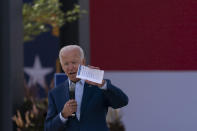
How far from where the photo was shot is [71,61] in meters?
3.88

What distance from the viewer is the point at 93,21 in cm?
813

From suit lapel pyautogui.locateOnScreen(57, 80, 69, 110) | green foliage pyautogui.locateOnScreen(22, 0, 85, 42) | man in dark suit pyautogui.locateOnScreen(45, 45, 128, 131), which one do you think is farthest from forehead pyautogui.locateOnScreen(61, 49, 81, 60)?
green foliage pyautogui.locateOnScreen(22, 0, 85, 42)

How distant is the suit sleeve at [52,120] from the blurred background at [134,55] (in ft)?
9.25

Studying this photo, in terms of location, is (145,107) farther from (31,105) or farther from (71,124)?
(71,124)

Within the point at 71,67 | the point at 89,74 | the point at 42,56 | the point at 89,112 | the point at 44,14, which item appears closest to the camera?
the point at 89,74

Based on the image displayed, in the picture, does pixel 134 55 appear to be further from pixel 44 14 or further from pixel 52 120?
pixel 52 120

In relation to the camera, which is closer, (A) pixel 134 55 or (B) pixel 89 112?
(B) pixel 89 112

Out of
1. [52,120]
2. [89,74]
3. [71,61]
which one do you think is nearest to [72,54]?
[71,61]

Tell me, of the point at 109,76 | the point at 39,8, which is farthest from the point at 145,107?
the point at 39,8

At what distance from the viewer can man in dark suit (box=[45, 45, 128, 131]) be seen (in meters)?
3.89

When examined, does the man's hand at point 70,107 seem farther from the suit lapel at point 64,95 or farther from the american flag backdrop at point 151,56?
the american flag backdrop at point 151,56

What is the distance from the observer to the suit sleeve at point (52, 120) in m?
3.97

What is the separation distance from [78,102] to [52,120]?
0.24 meters

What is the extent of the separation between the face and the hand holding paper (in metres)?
0.16
